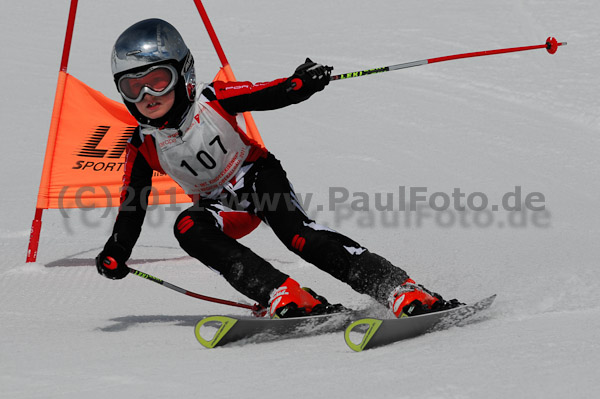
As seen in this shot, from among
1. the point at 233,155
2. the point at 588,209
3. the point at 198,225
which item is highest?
the point at 233,155

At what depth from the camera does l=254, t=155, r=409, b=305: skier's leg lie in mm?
3201

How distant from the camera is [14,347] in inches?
123

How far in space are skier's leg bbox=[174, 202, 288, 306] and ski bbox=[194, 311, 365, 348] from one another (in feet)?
0.54

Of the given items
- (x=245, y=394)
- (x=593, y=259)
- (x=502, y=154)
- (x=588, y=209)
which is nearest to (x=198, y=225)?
(x=245, y=394)

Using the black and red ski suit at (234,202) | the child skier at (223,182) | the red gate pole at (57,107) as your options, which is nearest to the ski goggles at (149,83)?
the child skier at (223,182)

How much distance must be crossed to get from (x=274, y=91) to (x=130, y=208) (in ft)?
2.88

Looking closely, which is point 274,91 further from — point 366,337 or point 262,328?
point 366,337

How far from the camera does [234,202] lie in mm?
3650

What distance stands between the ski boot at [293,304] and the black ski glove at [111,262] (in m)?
0.75

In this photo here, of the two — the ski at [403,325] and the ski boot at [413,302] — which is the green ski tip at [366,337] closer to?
the ski at [403,325]

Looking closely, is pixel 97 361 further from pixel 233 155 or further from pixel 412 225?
pixel 412 225

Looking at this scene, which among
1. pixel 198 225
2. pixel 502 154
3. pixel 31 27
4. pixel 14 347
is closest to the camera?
pixel 14 347

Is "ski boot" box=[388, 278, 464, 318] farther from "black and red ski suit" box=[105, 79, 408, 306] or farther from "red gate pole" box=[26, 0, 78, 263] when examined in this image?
"red gate pole" box=[26, 0, 78, 263]

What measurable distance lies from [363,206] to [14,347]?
324 cm
